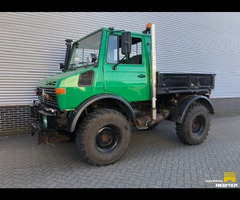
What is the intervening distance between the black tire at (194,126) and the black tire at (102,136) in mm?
1660

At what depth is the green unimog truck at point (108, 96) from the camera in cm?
323

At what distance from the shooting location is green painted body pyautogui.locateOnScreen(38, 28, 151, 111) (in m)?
3.16

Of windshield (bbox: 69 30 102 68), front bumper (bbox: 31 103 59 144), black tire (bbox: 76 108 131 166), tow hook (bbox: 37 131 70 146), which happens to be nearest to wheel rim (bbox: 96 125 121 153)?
black tire (bbox: 76 108 131 166)

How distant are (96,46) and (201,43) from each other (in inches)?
261

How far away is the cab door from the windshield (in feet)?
0.77

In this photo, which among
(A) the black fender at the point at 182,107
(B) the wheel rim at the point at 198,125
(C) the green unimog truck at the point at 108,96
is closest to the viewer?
(C) the green unimog truck at the point at 108,96

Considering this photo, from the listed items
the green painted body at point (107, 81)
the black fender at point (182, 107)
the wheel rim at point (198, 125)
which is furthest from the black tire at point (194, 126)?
the green painted body at point (107, 81)

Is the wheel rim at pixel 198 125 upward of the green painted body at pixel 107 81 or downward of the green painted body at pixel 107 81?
downward

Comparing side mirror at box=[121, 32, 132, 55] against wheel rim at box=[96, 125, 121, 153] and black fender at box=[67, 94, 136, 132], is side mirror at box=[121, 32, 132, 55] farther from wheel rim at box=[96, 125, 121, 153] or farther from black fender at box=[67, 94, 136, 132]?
wheel rim at box=[96, 125, 121, 153]

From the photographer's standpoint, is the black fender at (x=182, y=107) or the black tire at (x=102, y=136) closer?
the black tire at (x=102, y=136)

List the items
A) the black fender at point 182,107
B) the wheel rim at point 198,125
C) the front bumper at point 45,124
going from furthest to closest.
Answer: the wheel rim at point 198,125, the black fender at point 182,107, the front bumper at point 45,124

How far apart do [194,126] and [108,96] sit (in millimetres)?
2814

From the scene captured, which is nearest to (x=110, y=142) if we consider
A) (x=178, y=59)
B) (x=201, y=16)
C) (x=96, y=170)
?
(x=96, y=170)

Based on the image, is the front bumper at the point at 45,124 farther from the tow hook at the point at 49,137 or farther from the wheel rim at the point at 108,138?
the wheel rim at the point at 108,138
